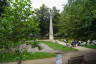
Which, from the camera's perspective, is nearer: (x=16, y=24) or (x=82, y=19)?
(x=16, y=24)

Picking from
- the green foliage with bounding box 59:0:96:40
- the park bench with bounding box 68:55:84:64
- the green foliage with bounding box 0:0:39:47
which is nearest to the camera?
the green foliage with bounding box 0:0:39:47

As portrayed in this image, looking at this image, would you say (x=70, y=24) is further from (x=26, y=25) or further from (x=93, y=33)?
(x=26, y=25)

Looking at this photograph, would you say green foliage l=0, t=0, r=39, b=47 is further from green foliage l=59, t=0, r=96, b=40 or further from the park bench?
the park bench

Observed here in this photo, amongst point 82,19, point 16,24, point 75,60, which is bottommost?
point 75,60

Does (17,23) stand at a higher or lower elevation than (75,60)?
higher

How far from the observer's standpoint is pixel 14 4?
6309mm

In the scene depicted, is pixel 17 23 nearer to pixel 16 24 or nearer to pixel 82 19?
pixel 16 24

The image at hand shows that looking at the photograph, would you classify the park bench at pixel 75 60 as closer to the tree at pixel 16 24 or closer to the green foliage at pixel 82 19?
the green foliage at pixel 82 19

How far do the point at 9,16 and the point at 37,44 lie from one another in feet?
6.18

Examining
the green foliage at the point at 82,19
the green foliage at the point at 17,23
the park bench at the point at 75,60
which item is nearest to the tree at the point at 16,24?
the green foliage at the point at 17,23

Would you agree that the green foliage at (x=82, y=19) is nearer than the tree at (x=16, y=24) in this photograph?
No

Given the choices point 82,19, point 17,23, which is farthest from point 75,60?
point 17,23

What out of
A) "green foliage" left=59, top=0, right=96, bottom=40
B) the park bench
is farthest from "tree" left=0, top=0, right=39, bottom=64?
the park bench

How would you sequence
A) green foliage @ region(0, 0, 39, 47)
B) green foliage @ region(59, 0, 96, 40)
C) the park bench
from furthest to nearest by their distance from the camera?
the park bench → green foliage @ region(59, 0, 96, 40) → green foliage @ region(0, 0, 39, 47)
